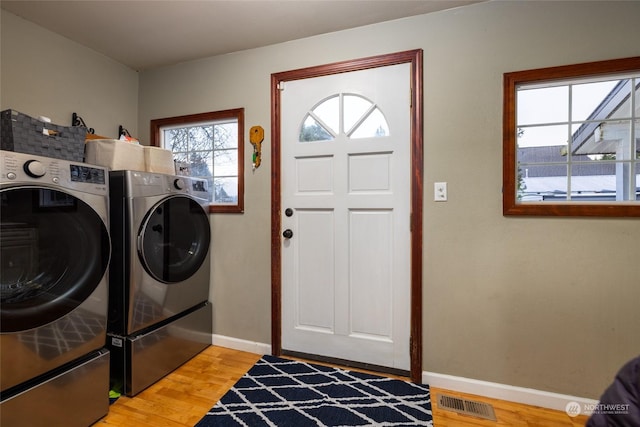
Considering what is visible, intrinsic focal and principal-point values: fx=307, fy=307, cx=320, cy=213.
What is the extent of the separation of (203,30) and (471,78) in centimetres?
170

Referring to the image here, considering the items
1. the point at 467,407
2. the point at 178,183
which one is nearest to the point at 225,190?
the point at 178,183

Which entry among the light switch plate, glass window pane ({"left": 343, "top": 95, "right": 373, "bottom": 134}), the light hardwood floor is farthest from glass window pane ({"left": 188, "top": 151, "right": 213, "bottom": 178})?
the light switch plate

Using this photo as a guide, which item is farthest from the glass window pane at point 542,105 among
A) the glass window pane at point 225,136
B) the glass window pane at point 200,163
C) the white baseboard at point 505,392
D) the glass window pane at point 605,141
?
the glass window pane at point 200,163

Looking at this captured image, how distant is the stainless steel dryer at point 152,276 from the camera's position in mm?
1678

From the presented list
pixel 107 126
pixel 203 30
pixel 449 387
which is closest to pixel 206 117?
pixel 203 30

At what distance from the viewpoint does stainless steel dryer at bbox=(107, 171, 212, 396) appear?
1.68 metres

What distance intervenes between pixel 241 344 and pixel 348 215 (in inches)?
49.8

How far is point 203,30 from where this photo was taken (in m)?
2.00

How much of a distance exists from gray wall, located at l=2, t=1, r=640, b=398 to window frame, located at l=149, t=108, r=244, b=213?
0.77 metres

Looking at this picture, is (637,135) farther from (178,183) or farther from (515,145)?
(178,183)

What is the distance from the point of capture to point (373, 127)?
196 centimetres

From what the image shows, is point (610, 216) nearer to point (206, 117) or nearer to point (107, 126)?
point (206, 117)

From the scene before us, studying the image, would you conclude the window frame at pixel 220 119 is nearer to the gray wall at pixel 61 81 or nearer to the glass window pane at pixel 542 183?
the gray wall at pixel 61 81

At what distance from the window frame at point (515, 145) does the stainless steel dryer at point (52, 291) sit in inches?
83.3
